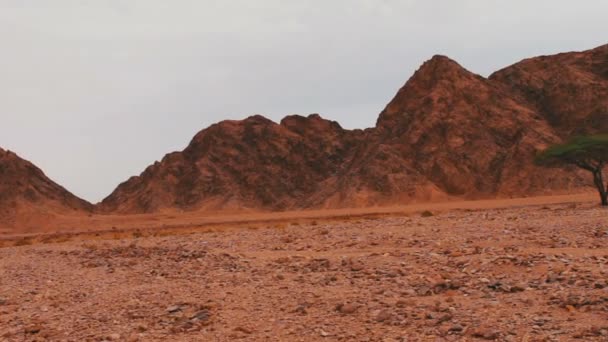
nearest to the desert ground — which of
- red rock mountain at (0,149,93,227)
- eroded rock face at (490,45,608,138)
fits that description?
eroded rock face at (490,45,608,138)

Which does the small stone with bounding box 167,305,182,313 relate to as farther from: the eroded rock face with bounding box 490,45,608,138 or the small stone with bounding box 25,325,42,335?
the eroded rock face with bounding box 490,45,608,138

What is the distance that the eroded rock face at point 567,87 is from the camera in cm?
7370

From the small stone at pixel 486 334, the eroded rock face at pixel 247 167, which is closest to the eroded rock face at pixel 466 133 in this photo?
the eroded rock face at pixel 247 167

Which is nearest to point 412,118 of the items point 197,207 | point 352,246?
point 197,207

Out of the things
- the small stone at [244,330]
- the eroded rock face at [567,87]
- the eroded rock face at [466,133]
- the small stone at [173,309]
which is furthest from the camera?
the eroded rock face at [567,87]

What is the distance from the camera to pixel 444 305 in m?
9.09

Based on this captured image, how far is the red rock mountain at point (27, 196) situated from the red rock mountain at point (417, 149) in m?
9.33

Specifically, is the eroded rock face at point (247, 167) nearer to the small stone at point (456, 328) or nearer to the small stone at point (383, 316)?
the small stone at point (383, 316)

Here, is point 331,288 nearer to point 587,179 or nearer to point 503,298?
point 503,298

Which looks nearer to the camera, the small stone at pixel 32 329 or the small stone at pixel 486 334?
the small stone at pixel 486 334

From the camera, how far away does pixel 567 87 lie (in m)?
77.7

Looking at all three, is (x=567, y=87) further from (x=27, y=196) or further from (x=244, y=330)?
(x=244, y=330)

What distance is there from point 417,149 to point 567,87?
19.9 meters

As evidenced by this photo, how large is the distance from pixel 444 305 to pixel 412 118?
73.5 m
